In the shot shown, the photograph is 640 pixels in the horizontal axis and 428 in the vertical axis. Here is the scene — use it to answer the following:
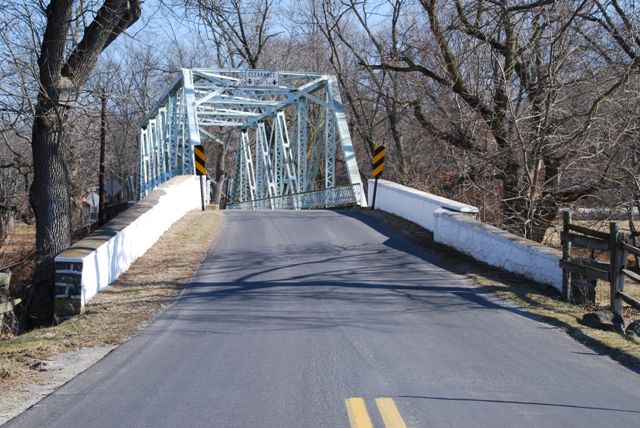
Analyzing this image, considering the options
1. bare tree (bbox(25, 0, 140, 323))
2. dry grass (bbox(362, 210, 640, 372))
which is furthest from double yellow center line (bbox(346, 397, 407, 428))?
bare tree (bbox(25, 0, 140, 323))

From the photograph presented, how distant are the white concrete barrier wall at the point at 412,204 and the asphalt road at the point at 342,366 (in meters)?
4.54

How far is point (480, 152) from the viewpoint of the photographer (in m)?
20.0

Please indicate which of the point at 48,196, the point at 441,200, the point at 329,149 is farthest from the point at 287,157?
the point at 48,196

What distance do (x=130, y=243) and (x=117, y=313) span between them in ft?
12.7

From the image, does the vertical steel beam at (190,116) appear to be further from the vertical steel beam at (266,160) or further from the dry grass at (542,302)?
Answer: the dry grass at (542,302)

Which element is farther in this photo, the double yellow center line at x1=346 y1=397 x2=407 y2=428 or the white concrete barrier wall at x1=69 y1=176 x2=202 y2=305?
the white concrete barrier wall at x1=69 y1=176 x2=202 y2=305

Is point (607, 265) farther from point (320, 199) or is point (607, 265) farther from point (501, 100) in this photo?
point (320, 199)

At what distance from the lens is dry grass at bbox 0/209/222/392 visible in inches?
317

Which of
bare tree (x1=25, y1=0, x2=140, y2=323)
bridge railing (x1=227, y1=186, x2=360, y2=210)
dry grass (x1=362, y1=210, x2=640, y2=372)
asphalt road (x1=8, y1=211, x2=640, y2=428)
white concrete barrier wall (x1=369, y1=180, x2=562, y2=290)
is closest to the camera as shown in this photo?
asphalt road (x1=8, y1=211, x2=640, y2=428)

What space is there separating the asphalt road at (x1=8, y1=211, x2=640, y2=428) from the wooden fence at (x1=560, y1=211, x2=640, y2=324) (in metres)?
1.27

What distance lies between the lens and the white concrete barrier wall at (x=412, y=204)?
1705cm

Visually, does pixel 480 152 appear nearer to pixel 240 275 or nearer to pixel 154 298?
pixel 240 275

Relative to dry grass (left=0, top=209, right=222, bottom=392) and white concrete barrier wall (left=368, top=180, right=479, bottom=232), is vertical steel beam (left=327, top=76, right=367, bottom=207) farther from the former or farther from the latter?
dry grass (left=0, top=209, right=222, bottom=392)

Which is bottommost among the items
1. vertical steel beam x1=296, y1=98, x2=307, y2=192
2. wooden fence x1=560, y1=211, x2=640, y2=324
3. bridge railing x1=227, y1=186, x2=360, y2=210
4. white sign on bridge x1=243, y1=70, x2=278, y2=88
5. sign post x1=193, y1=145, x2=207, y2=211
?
wooden fence x1=560, y1=211, x2=640, y2=324
